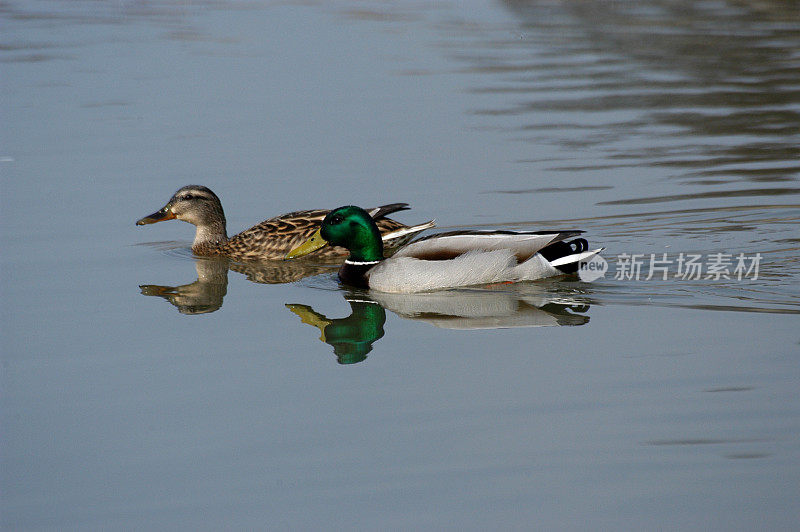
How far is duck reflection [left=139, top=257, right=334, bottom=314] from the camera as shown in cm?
943

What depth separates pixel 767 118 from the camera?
15312 millimetres

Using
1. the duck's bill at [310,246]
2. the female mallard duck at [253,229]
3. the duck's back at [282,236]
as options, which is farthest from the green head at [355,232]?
the duck's back at [282,236]

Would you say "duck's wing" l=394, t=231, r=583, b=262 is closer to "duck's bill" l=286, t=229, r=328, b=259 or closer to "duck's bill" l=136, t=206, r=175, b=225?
"duck's bill" l=286, t=229, r=328, b=259

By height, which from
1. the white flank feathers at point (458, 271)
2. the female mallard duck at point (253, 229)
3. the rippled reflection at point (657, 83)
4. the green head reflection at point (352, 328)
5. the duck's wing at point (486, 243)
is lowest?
the green head reflection at point (352, 328)

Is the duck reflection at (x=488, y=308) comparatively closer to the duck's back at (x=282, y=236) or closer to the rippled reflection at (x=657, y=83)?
the duck's back at (x=282, y=236)

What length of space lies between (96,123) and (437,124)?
4.60 meters

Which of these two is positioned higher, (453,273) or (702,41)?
(702,41)

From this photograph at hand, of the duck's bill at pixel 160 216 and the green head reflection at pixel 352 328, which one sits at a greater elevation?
the duck's bill at pixel 160 216

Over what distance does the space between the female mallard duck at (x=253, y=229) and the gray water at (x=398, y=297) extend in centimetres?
28

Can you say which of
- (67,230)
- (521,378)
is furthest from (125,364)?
(67,230)

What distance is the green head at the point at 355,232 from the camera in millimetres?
9898

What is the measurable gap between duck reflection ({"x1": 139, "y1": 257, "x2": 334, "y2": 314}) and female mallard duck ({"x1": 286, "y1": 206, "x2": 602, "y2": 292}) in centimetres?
98

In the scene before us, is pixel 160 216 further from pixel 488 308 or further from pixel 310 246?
pixel 488 308

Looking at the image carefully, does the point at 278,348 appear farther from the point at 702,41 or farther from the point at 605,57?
the point at 702,41
